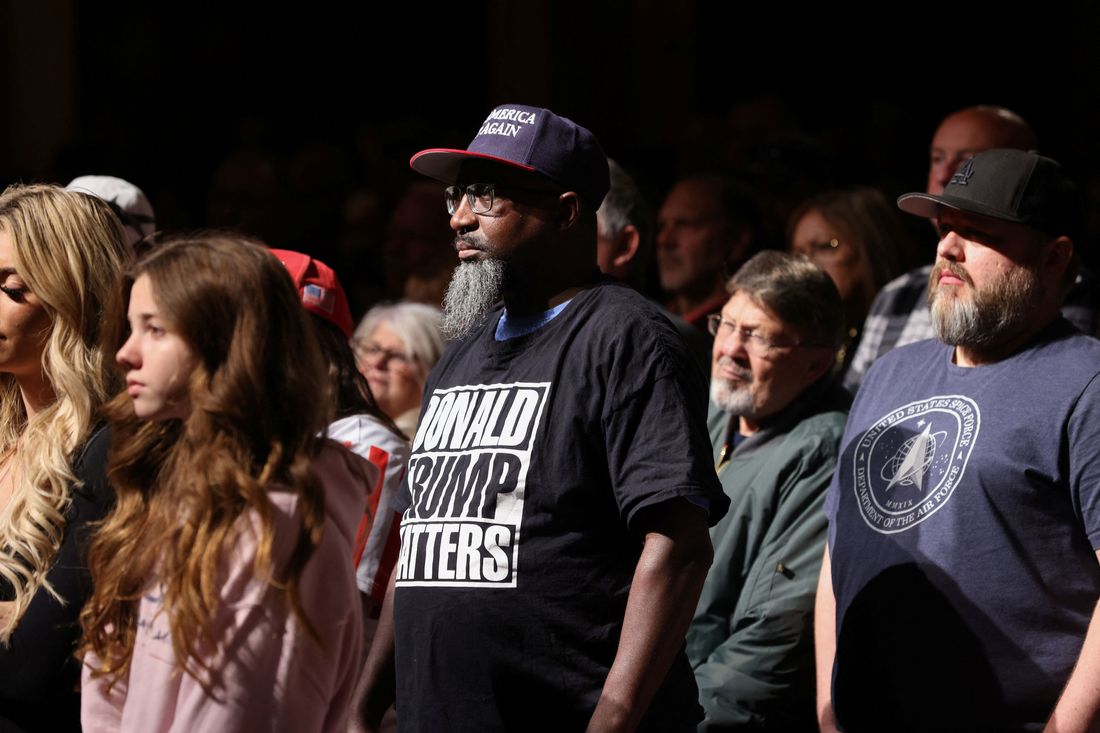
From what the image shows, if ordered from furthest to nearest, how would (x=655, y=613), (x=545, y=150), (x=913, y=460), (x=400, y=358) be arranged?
(x=400, y=358)
(x=913, y=460)
(x=545, y=150)
(x=655, y=613)

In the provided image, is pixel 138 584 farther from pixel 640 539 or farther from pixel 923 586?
pixel 923 586

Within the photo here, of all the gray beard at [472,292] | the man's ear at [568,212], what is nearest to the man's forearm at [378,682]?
the gray beard at [472,292]

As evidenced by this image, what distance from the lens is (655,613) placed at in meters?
2.91

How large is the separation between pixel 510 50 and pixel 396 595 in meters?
6.65

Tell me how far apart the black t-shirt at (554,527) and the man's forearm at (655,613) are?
2.4 inches

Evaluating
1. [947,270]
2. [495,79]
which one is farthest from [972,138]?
[495,79]

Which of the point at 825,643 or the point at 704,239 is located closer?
the point at 825,643

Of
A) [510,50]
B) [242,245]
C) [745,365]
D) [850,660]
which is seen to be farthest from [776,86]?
[242,245]

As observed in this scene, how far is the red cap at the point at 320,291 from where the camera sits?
13.6ft

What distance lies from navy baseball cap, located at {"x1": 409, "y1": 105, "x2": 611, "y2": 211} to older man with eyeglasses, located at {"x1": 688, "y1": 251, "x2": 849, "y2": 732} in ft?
3.98

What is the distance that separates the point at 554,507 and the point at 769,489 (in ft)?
4.44

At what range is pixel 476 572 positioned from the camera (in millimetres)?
3059

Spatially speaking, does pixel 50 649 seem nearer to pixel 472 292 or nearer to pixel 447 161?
pixel 472 292

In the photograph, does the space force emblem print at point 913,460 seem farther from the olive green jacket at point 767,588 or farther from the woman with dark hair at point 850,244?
the woman with dark hair at point 850,244
